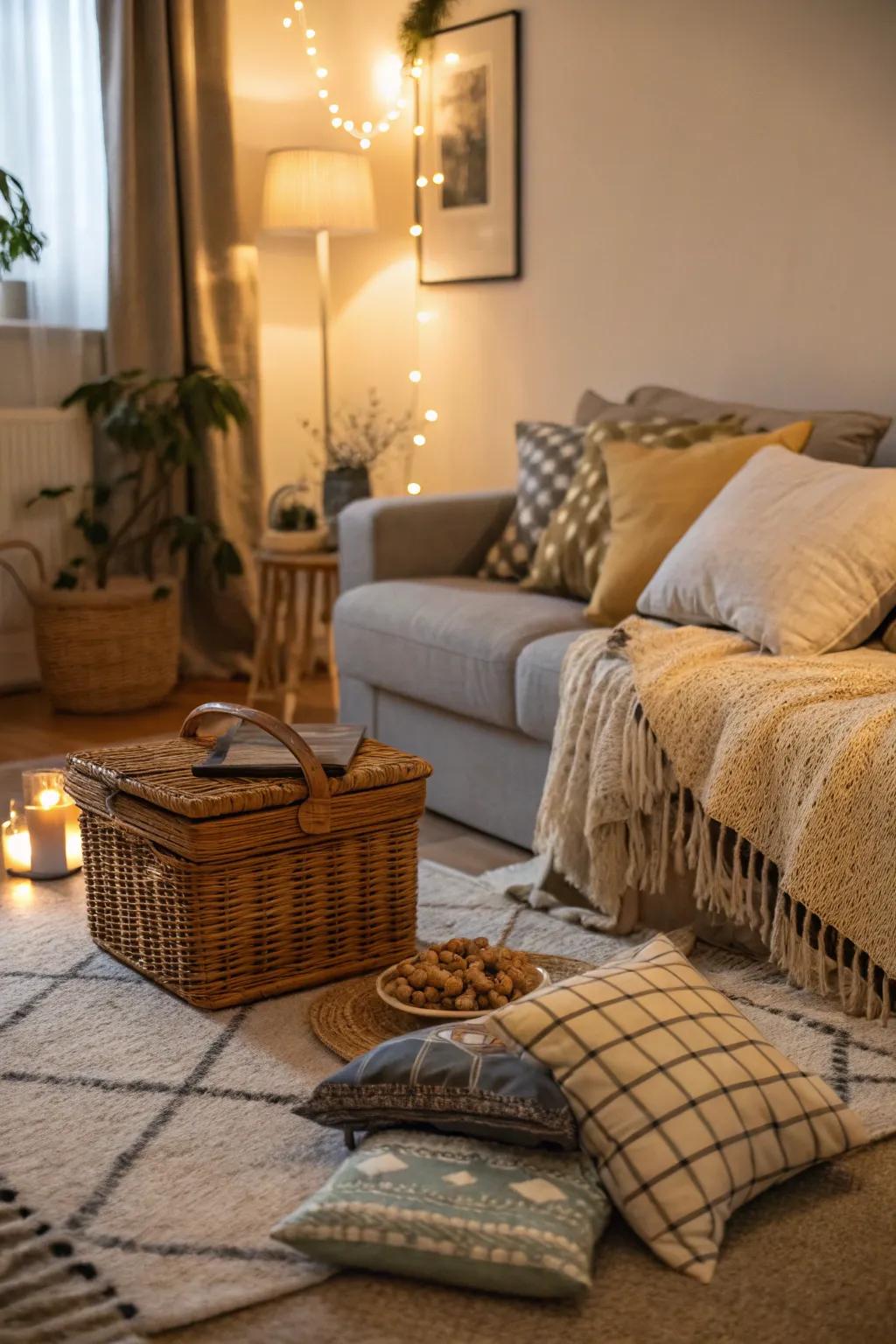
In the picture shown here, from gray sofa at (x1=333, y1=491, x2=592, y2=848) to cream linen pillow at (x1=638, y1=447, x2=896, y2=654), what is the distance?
30 cm

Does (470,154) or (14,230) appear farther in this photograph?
(470,154)

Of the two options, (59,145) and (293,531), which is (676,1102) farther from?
(59,145)

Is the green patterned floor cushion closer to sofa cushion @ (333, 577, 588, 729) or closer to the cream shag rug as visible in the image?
the cream shag rug

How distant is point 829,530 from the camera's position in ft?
8.43

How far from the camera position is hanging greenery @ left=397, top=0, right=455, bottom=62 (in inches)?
173

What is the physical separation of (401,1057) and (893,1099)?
0.65 meters

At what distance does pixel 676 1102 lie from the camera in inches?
63.1

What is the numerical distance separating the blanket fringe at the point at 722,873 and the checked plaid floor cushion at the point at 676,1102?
0.42 metres

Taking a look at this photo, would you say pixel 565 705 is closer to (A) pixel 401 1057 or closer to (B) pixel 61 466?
(A) pixel 401 1057

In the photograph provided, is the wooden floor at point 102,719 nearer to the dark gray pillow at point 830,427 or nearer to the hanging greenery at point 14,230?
the hanging greenery at point 14,230

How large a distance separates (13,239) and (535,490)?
1.58 metres

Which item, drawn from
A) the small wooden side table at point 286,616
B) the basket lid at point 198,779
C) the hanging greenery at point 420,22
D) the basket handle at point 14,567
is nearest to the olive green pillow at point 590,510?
the small wooden side table at point 286,616

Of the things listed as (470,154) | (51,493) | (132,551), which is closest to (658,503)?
(470,154)

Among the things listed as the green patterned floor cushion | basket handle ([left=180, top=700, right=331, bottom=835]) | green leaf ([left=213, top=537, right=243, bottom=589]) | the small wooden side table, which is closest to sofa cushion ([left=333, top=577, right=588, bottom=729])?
the small wooden side table
